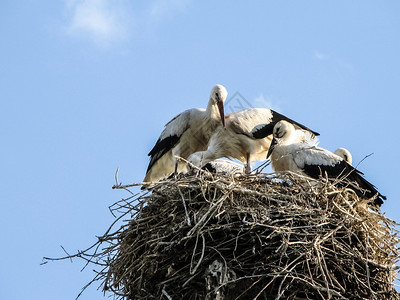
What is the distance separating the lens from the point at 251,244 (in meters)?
4.55

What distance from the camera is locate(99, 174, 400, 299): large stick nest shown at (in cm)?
441

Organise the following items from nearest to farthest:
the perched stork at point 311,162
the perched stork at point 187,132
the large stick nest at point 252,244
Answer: the large stick nest at point 252,244 < the perched stork at point 311,162 < the perched stork at point 187,132

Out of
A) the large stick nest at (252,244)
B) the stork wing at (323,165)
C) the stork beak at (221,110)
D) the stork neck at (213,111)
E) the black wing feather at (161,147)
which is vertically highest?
the black wing feather at (161,147)

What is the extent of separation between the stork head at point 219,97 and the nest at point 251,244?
193 centimetres

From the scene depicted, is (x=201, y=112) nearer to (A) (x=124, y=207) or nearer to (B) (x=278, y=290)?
(A) (x=124, y=207)

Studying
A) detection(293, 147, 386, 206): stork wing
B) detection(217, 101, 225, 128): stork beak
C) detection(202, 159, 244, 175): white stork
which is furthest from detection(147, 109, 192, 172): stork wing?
detection(293, 147, 386, 206): stork wing

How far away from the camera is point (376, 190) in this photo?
5.76 m

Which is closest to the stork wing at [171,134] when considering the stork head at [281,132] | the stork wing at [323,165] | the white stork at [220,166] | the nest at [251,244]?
the white stork at [220,166]

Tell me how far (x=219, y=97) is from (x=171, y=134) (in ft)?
2.16

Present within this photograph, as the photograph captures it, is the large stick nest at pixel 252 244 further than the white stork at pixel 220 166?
No

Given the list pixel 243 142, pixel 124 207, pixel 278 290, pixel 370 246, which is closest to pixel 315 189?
pixel 370 246

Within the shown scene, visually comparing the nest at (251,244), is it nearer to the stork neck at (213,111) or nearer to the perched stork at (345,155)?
the perched stork at (345,155)

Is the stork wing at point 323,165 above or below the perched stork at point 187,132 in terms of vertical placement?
below

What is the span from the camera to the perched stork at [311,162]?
19.2ft
